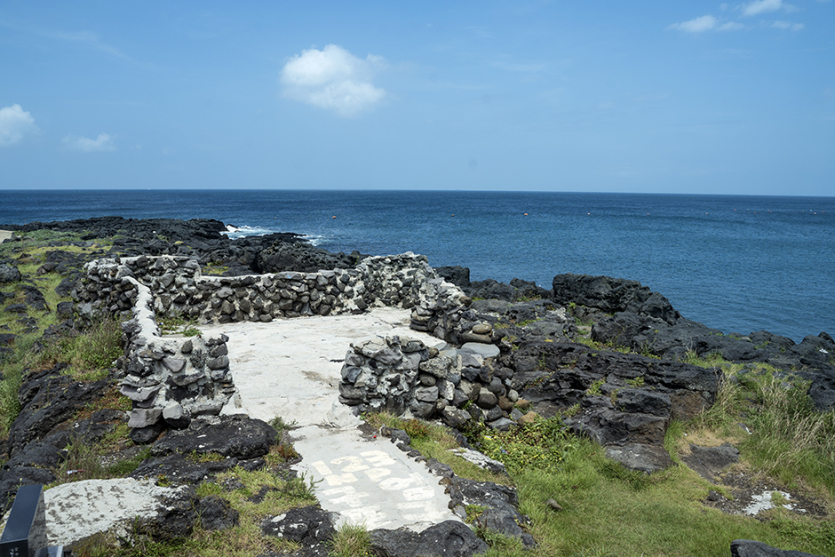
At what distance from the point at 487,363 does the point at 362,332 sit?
3.60 m

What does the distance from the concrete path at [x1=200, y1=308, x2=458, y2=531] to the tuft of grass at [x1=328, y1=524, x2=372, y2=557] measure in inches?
16.7

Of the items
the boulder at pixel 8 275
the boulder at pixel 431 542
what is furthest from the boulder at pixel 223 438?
the boulder at pixel 8 275

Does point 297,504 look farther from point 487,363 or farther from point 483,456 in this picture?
point 487,363

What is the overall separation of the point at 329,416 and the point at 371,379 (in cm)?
100

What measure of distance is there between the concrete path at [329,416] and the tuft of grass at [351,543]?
16.7 inches

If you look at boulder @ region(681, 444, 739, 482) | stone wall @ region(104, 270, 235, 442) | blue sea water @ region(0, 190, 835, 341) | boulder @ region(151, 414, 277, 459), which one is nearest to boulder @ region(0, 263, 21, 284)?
stone wall @ region(104, 270, 235, 442)

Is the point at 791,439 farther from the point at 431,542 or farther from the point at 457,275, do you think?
the point at 457,275

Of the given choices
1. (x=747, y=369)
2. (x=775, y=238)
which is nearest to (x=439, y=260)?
(x=747, y=369)

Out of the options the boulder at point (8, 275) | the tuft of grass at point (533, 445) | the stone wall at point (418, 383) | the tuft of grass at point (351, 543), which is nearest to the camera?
the tuft of grass at point (351, 543)

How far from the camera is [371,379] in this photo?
31.7 feet

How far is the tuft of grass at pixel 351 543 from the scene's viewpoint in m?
5.61

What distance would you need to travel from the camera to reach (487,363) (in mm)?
11789

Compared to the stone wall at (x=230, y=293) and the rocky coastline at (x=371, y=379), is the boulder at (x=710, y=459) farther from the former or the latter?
the stone wall at (x=230, y=293)

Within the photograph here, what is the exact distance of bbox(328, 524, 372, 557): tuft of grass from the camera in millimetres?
5613
